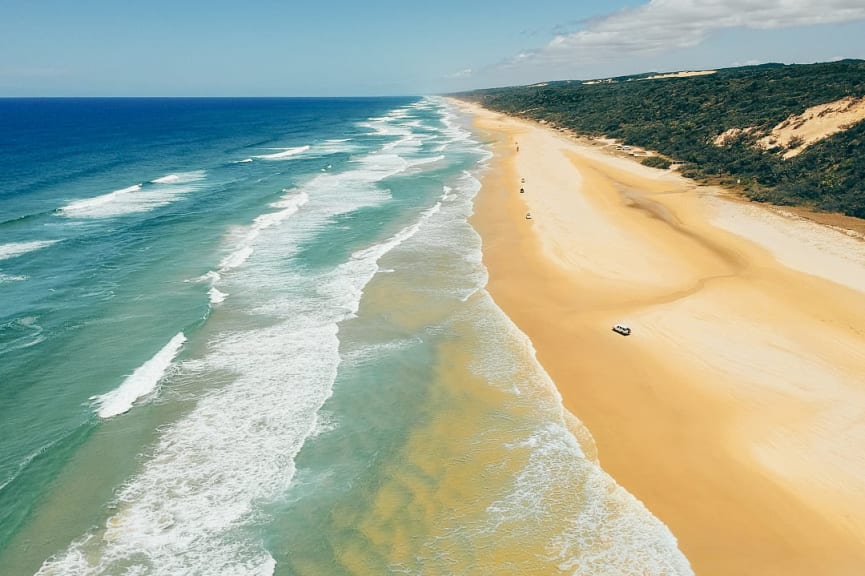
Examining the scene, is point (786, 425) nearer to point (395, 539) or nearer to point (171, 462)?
point (395, 539)

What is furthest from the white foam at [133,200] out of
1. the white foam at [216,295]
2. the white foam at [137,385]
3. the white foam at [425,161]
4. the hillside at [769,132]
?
the hillside at [769,132]

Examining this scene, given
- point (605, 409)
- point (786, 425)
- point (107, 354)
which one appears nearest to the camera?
point (786, 425)

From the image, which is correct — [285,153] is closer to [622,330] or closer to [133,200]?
[133,200]

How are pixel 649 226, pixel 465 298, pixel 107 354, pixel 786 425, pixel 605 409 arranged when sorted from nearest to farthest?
pixel 786 425, pixel 605 409, pixel 107 354, pixel 465 298, pixel 649 226

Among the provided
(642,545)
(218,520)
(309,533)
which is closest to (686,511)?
(642,545)

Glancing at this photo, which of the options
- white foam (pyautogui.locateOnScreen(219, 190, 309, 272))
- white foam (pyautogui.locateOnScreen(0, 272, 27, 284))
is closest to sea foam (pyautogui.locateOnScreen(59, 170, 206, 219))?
white foam (pyautogui.locateOnScreen(219, 190, 309, 272))

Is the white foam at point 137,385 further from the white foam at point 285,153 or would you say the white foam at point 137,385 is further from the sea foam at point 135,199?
the white foam at point 285,153

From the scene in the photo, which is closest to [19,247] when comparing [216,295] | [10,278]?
[10,278]
